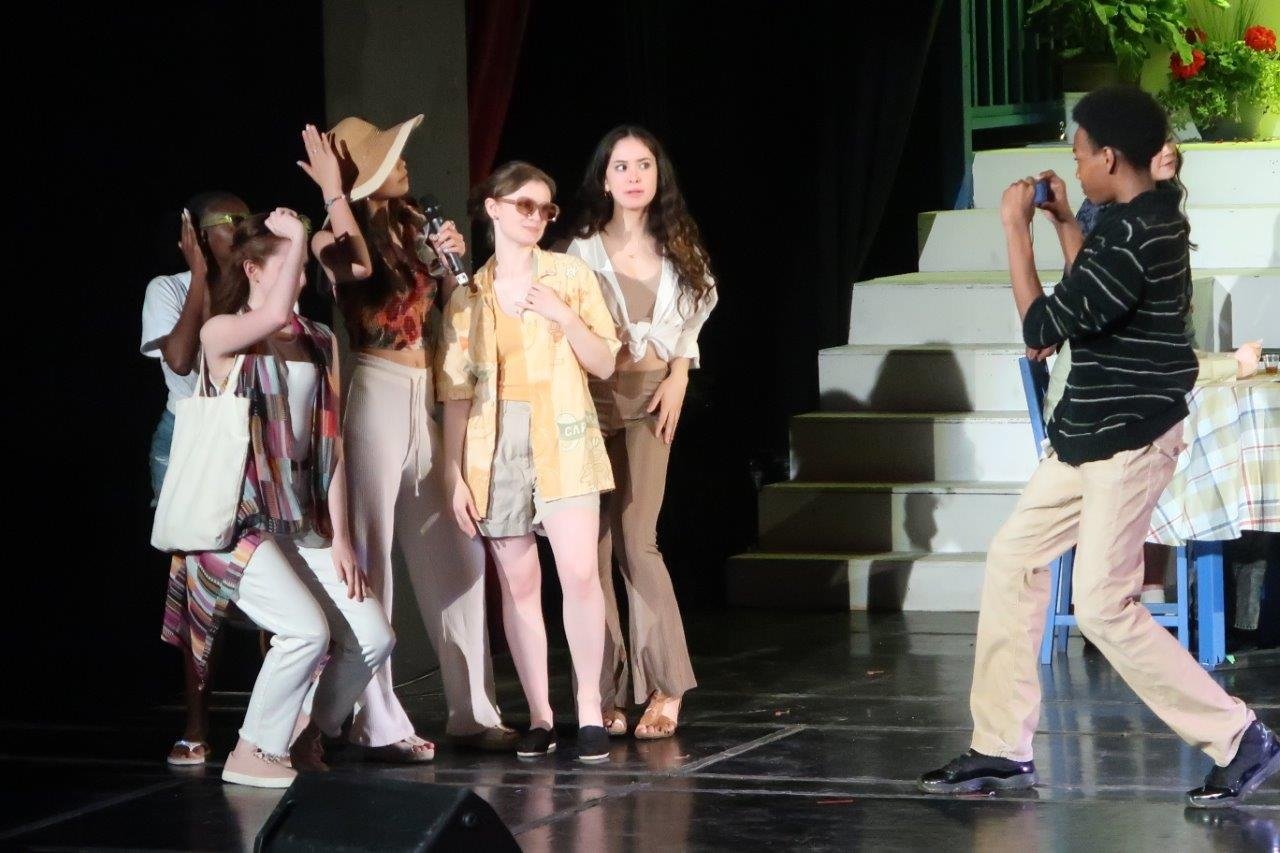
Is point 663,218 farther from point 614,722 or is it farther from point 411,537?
point 614,722

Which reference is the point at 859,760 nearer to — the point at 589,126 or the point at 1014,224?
the point at 1014,224

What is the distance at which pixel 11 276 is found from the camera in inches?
218

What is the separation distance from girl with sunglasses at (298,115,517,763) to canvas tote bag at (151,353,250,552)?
0.39 m

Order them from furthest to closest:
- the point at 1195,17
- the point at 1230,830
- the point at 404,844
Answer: the point at 1195,17
the point at 1230,830
the point at 404,844

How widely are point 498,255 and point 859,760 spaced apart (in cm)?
150

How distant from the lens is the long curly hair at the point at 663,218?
5.03m

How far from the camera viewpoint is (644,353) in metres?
5.02

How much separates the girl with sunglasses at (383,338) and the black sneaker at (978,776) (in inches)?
46.3

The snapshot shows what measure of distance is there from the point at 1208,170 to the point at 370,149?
5141 mm

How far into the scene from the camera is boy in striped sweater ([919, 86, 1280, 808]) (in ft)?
13.1

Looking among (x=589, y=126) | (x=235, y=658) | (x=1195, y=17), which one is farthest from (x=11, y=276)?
(x=1195, y=17)

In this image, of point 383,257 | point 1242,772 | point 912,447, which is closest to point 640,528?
point 383,257

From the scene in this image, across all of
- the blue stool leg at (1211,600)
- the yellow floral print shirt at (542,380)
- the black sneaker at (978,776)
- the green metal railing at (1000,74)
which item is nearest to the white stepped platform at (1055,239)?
the green metal railing at (1000,74)

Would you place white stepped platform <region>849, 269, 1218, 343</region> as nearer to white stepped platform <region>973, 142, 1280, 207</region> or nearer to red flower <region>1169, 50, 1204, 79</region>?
white stepped platform <region>973, 142, 1280, 207</region>
